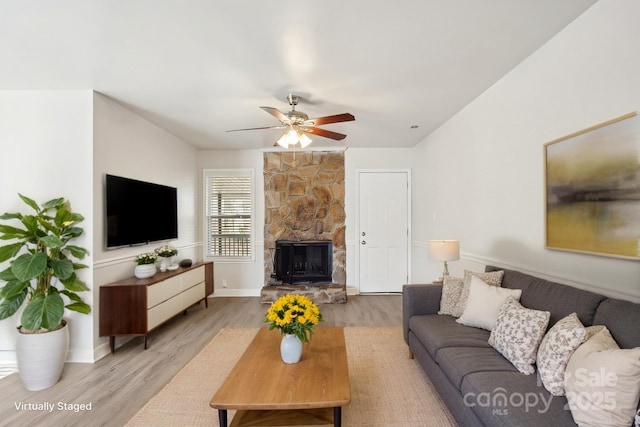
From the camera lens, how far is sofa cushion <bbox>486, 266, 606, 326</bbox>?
5.30 ft

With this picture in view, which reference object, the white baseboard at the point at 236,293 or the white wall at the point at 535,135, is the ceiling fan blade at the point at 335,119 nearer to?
the white wall at the point at 535,135

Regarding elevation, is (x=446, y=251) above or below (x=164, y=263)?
above

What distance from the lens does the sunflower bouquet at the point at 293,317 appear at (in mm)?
1854

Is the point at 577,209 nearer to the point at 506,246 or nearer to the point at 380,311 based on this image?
the point at 506,246

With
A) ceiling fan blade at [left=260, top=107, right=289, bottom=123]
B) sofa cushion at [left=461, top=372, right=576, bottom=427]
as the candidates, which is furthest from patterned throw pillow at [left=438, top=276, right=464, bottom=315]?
ceiling fan blade at [left=260, top=107, right=289, bottom=123]

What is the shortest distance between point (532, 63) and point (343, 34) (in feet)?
5.01

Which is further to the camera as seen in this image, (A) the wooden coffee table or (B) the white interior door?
(B) the white interior door

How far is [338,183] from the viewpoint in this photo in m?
5.16

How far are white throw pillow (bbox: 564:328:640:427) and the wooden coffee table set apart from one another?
0.99 meters

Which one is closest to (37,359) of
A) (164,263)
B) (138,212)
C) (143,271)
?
(143,271)

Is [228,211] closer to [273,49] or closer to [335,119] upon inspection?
[335,119]

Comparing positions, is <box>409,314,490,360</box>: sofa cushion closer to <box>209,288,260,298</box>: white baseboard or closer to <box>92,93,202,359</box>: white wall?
<box>92,93,202,359</box>: white wall

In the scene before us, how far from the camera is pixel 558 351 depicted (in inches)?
56.7

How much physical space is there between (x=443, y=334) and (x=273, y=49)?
2444 millimetres
